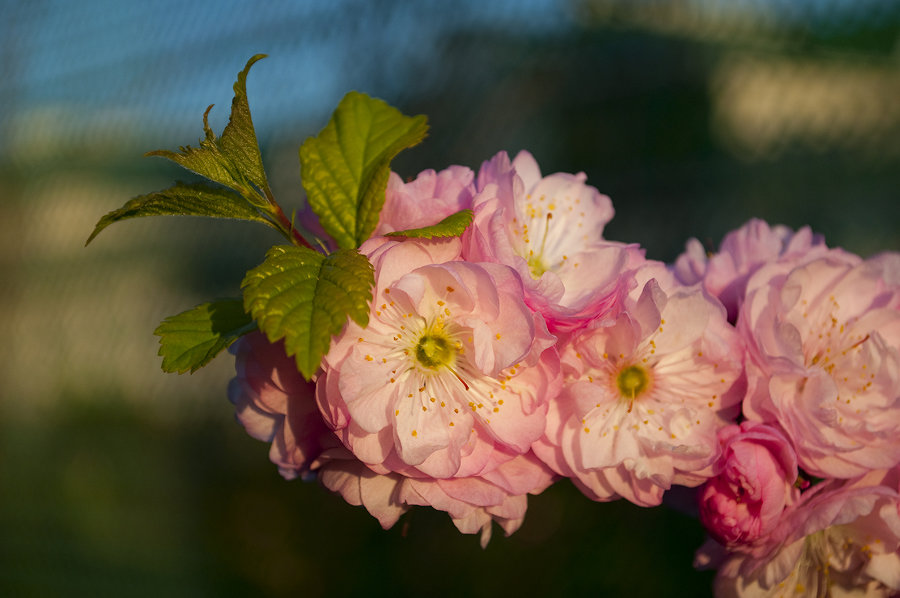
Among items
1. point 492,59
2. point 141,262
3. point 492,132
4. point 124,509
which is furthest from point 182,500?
point 492,59

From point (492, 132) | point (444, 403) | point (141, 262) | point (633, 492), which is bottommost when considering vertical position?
point (141, 262)

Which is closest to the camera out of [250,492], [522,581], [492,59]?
[522,581]

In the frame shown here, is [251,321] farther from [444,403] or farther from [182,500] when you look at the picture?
[182,500]

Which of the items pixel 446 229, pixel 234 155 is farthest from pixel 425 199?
pixel 234 155

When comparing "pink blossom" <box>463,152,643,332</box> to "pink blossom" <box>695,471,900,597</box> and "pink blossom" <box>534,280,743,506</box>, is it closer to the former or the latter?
"pink blossom" <box>534,280,743,506</box>

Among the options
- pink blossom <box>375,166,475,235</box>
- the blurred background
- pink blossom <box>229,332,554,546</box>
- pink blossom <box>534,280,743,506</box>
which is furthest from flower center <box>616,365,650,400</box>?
the blurred background

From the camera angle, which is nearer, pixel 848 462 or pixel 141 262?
pixel 848 462
